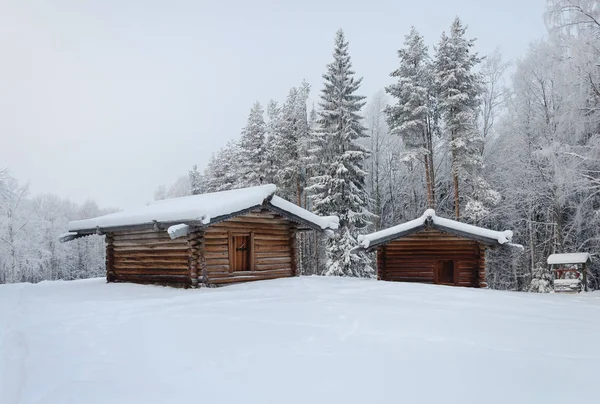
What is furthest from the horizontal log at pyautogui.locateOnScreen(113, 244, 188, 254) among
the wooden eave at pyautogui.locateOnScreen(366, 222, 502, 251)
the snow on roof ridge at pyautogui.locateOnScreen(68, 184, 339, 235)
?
the wooden eave at pyautogui.locateOnScreen(366, 222, 502, 251)

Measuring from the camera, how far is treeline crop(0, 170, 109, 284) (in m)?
37.9

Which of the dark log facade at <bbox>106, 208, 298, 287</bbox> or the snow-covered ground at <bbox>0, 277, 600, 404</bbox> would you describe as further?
the dark log facade at <bbox>106, 208, 298, 287</bbox>

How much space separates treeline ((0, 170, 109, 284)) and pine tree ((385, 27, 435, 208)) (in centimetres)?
2545

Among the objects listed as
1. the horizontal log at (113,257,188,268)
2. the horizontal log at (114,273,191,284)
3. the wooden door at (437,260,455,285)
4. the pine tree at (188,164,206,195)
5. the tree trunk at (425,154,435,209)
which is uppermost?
the pine tree at (188,164,206,195)

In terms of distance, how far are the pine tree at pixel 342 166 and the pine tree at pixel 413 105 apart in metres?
2.98

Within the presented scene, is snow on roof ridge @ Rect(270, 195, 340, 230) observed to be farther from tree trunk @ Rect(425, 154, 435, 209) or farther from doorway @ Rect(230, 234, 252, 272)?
tree trunk @ Rect(425, 154, 435, 209)

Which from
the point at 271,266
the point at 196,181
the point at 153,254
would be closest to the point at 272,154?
Answer: the point at 196,181

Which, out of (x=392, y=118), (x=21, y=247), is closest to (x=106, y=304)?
(x=392, y=118)

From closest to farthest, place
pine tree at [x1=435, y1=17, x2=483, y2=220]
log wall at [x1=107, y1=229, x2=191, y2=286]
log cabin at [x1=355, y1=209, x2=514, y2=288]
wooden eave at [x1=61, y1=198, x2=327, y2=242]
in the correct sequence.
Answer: wooden eave at [x1=61, y1=198, x2=327, y2=242] < log wall at [x1=107, y1=229, x2=191, y2=286] < log cabin at [x1=355, y1=209, x2=514, y2=288] < pine tree at [x1=435, y1=17, x2=483, y2=220]

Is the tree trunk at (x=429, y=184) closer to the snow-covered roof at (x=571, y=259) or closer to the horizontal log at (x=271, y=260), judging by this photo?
the snow-covered roof at (x=571, y=259)

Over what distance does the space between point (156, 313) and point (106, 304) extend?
2.53m

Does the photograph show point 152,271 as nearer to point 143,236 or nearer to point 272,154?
point 143,236

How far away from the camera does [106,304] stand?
1065 centimetres

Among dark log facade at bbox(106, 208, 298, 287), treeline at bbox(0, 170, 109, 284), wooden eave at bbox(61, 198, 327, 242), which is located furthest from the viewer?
treeline at bbox(0, 170, 109, 284)
